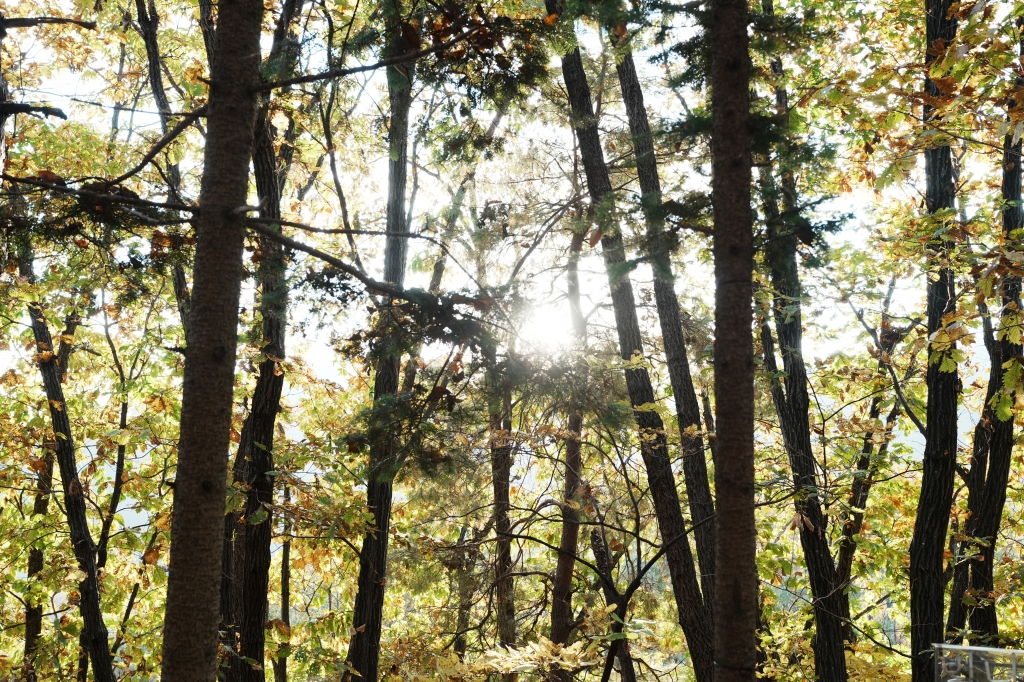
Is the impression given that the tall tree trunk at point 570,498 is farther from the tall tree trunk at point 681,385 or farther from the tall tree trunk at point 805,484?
the tall tree trunk at point 805,484

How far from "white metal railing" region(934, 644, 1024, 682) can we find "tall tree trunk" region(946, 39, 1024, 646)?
167 cm

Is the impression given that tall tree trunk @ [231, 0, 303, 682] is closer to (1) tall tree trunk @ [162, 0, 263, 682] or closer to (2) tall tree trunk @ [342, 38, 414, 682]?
(2) tall tree trunk @ [342, 38, 414, 682]

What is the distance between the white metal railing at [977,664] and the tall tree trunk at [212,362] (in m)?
4.85

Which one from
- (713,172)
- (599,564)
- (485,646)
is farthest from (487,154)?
(485,646)

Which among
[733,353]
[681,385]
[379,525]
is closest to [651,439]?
[681,385]

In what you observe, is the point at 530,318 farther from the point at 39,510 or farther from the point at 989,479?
the point at 39,510

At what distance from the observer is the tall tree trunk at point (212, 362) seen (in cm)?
332

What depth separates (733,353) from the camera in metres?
3.67

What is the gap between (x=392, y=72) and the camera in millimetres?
4820

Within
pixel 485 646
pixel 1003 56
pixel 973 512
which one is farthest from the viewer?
pixel 485 646

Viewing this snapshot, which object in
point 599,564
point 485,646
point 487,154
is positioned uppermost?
point 487,154

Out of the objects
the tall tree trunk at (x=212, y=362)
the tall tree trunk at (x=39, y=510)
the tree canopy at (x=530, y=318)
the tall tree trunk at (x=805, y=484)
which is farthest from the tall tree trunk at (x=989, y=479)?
the tall tree trunk at (x=39, y=510)

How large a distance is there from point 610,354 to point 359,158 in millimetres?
5789

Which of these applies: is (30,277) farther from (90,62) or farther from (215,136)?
(215,136)
